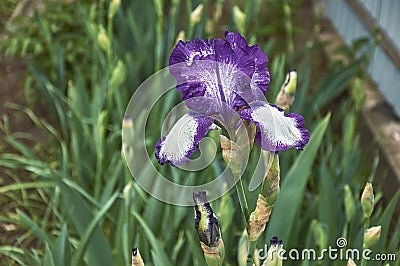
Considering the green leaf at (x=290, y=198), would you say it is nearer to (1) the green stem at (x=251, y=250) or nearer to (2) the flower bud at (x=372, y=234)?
(1) the green stem at (x=251, y=250)

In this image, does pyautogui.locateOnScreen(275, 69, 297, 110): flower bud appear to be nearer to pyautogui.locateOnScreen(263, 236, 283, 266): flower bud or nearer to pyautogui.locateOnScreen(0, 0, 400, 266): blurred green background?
pyautogui.locateOnScreen(0, 0, 400, 266): blurred green background

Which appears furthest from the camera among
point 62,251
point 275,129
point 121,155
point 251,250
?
point 121,155

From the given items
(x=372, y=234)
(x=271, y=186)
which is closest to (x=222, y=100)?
(x=271, y=186)

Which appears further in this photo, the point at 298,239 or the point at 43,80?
the point at 43,80

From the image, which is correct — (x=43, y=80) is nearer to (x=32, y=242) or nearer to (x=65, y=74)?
(x=65, y=74)

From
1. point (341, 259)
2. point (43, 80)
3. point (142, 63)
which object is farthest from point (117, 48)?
point (341, 259)

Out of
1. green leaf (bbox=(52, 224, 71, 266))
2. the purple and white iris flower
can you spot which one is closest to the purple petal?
the purple and white iris flower

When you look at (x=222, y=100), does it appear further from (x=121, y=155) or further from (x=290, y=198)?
(x=121, y=155)
